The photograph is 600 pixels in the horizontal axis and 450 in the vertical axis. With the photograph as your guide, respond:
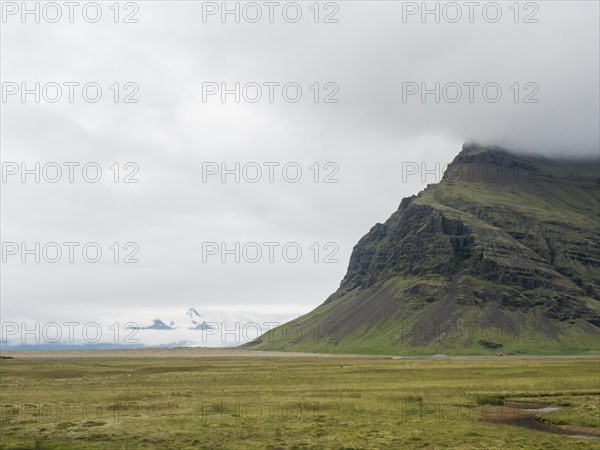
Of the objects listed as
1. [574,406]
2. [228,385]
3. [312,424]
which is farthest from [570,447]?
[228,385]

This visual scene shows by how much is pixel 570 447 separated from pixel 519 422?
11748 millimetres

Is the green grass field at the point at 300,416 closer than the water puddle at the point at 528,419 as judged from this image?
Yes

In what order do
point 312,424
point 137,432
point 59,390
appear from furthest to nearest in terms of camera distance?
point 59,390
point 312,424
point 137,432

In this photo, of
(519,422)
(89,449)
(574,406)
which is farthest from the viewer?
(574,406)

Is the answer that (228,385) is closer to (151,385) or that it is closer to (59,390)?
(151,385)

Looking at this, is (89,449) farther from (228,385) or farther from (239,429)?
(228,385)

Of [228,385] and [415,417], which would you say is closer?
[415,417]

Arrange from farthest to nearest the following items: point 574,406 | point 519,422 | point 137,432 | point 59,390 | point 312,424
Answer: point 59,390 → point 574,406 → point 519,422 → point 312,424 → point 137,432

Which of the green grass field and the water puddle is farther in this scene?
the water puddle

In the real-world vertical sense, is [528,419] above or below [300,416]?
below

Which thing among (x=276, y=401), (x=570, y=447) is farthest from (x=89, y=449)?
(x=570, y=447)

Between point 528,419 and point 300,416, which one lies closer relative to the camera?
point 300,416

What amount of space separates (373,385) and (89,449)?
51570mm

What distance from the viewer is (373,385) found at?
84.4 m
